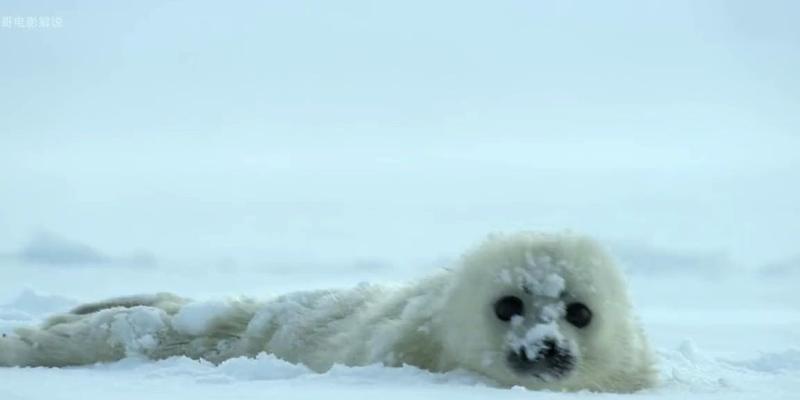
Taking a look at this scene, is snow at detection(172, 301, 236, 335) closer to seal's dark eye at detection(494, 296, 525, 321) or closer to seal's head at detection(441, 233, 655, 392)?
seal's head at detection(441, 233, 655, 392)

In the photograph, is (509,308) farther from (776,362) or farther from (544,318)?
(776,362)

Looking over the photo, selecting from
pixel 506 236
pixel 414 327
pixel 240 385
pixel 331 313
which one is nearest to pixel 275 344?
pixel 331 313

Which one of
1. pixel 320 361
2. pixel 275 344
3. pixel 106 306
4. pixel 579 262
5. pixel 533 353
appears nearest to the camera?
pixel 533 353

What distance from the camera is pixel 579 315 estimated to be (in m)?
4.79

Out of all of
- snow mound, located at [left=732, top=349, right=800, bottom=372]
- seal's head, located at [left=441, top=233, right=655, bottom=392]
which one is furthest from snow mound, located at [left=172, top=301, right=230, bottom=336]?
snow mound, located at [left=732, top=349, right=800, bottom=372]

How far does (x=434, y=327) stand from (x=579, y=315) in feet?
2.20

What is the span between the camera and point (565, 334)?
4676 mm

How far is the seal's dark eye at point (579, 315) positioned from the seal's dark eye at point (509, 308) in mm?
203

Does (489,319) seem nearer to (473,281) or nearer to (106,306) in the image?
(473,281)

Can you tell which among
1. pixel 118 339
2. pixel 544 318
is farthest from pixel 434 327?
pixel 118 339

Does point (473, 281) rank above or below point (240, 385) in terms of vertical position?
above

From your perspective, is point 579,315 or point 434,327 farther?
point 434,327

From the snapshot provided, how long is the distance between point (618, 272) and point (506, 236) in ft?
1.74

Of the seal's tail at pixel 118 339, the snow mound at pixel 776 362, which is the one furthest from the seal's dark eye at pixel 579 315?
the snow mound at pixel 776 362
